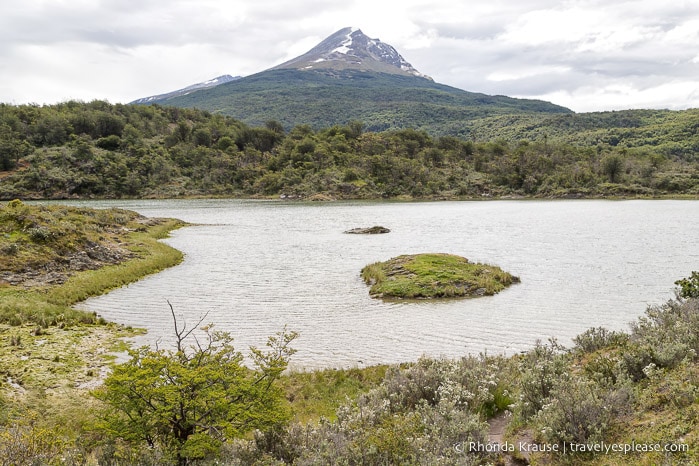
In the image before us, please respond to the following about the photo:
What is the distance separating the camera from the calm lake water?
17.4m

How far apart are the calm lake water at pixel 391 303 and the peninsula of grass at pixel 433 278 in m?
0.89

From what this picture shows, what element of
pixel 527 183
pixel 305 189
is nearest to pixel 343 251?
pixel 305 189

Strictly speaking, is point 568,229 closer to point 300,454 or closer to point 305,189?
point 300,454

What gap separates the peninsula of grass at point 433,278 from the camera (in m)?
24.0

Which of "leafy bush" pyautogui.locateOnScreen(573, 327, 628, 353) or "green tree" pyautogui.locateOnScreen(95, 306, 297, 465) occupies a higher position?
"green tree" pyautogui.locateOnScreen(95, 306, 297, 465)

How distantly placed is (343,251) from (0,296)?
82.4 ft

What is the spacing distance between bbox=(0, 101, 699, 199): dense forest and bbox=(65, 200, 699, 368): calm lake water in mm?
86763

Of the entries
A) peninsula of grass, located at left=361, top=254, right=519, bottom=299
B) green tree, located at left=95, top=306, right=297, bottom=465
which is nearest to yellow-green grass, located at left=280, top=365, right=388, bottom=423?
green tree, located at left=95, top=306, right=297, bottom=465

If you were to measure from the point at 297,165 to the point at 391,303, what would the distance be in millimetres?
130821

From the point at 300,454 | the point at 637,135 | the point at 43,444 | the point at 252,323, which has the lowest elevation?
the point at 252,323

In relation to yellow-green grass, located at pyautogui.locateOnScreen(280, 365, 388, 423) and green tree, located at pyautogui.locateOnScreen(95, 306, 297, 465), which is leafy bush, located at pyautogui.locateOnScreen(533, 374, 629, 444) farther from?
yellow-green grass, located at pyautogui.locateOnScreen(280, 365, 388, 423)

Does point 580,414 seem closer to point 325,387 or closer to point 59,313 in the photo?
point 325,387

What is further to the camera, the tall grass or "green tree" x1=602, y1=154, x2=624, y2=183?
"green tree" x1=602, y1=154, x2=624, y2=183

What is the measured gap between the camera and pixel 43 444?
6.52 metres
